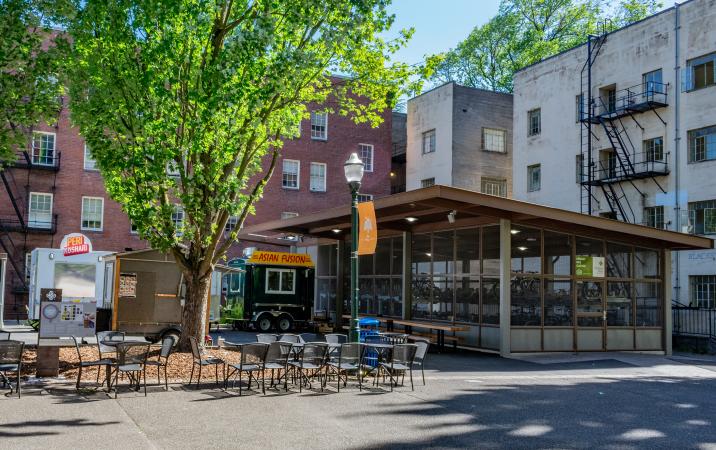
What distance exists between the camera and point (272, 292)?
2897cm

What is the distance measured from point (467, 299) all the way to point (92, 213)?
2191cm

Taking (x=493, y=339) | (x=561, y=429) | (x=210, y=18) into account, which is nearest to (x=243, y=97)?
(x=210, y=18)

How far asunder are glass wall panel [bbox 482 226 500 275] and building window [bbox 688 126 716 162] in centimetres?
1298

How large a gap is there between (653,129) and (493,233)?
46.7 ft

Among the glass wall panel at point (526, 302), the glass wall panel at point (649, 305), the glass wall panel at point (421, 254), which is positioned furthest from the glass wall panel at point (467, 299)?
the glass wall panel at point (649, 305)

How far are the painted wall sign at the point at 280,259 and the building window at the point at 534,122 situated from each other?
1539cm

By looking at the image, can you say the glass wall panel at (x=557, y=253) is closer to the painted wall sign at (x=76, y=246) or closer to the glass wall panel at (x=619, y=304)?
the glass wall panel at (x=619, y=304)

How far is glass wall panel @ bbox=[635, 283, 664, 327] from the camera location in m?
22.8

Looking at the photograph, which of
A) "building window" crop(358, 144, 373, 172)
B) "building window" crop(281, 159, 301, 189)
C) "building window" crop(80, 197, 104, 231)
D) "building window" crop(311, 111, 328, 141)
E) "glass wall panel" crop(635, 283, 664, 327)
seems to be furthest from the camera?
"building window" crop(358, 144, 373, 172)

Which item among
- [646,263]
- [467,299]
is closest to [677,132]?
[646,263]

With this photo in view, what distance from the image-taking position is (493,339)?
20703 mm

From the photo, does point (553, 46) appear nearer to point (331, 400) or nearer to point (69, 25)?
point (69, 25)

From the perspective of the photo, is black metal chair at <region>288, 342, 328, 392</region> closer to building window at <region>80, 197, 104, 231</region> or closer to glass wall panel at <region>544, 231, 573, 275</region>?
glass wall panel at <region>544, 231, 573, 275</region>

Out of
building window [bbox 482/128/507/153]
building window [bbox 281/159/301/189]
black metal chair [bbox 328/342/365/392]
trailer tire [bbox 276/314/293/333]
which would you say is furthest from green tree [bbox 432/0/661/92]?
black metal chair [bbox 328/342/365/392]
